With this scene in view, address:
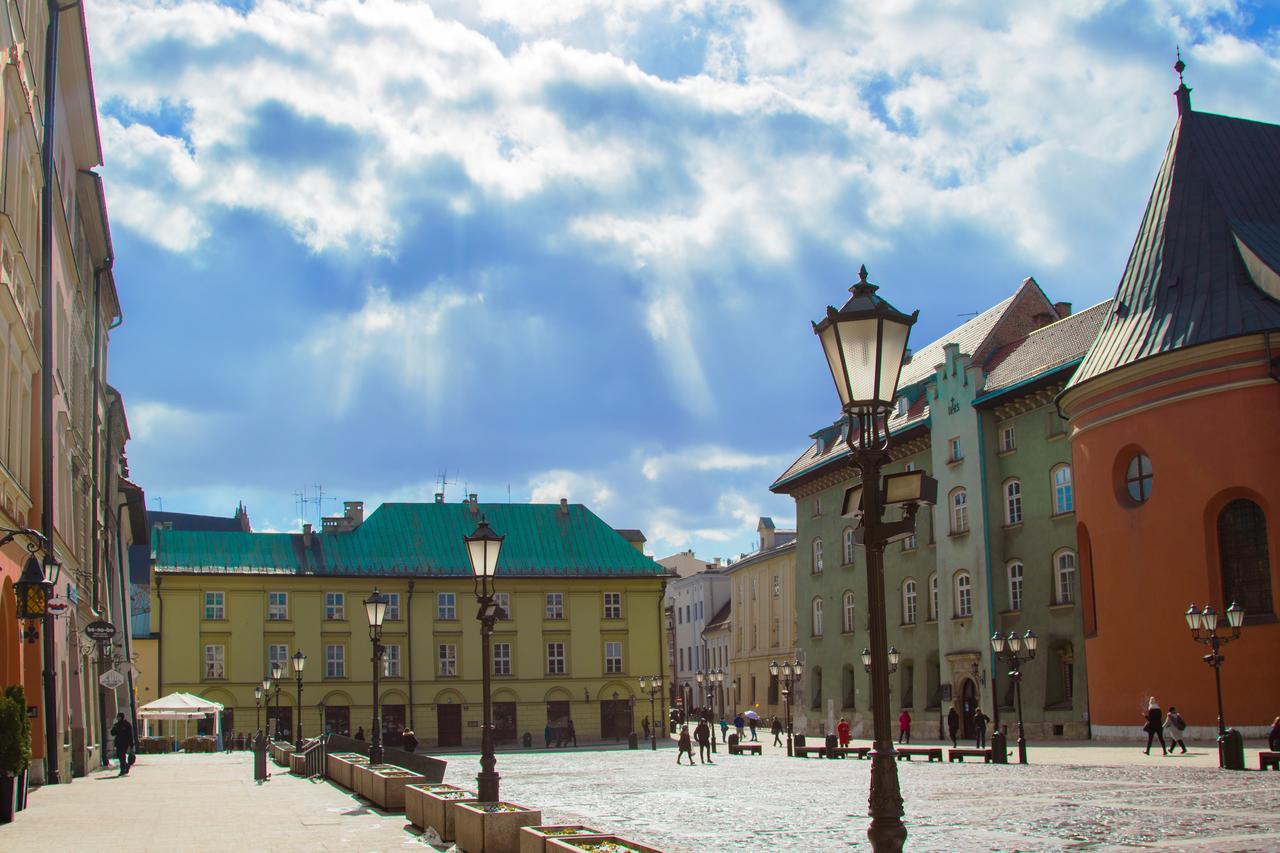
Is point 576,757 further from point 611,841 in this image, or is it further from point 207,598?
point 611,841

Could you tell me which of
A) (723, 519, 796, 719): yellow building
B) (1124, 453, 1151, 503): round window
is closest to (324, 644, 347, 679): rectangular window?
(723, 519, 796, 719): yellow building

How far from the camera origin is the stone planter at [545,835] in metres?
11.9

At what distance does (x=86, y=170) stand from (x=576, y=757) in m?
28.8

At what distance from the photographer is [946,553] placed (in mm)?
53781

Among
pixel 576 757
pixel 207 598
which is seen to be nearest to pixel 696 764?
pixel 576 757

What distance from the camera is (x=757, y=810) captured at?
22.6 m

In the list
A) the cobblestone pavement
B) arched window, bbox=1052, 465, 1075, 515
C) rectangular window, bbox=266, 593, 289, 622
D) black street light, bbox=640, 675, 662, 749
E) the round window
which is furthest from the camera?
black street light, bbox=640, 675, 662, 749

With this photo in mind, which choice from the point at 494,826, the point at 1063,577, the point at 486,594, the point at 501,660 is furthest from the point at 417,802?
the point at 501,660

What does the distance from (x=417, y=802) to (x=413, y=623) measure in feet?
186

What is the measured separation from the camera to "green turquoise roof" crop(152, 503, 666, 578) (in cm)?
7181

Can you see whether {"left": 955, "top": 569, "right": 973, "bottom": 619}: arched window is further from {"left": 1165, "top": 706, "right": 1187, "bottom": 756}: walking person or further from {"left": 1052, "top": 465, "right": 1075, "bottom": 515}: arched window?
{"left": 1165, "top": 706, "right": 1187, "bottom": 756}: walking person

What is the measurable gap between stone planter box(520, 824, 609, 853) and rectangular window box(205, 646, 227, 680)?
6098 cm

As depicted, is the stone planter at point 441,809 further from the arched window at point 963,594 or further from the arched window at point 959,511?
the arched window at point 959,511

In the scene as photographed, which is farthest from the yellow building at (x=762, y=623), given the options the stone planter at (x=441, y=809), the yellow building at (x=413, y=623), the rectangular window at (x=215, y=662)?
the stone planter at (x=441, y=809)
